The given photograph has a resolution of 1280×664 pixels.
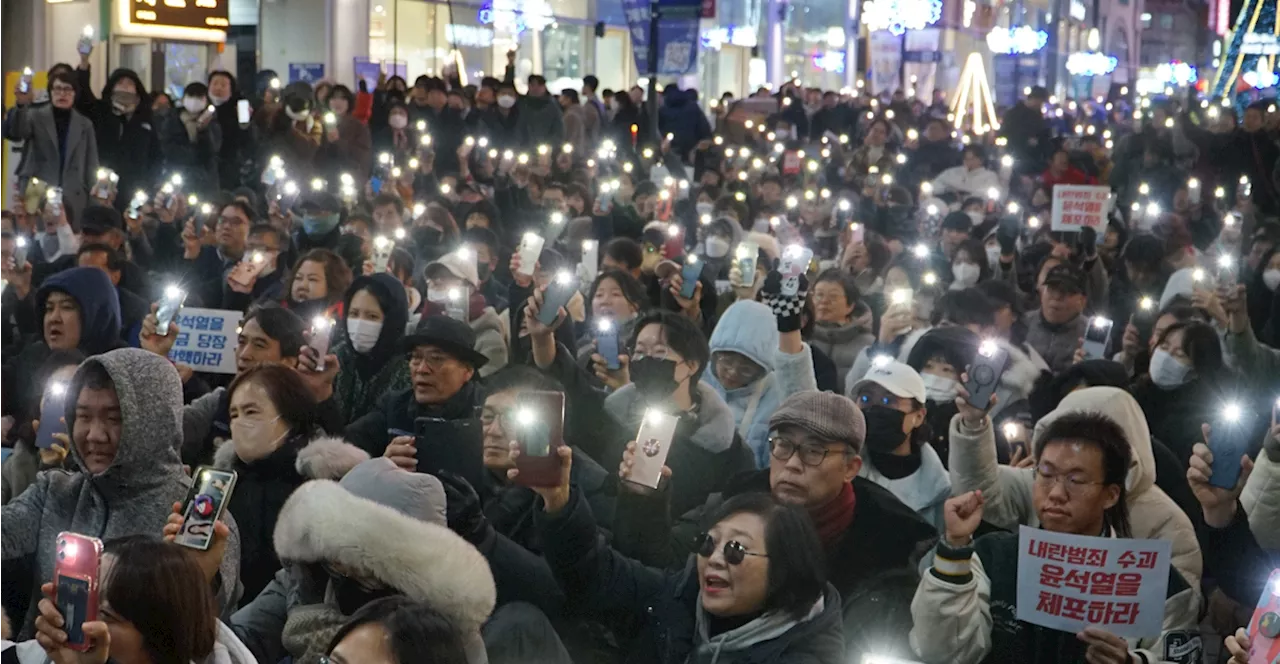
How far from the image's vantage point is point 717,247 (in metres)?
12.7

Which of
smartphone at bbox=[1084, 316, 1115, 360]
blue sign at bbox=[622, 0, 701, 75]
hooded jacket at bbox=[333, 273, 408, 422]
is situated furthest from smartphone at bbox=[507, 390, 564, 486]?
blue sign at bbox=[622, 0, 701, 75]

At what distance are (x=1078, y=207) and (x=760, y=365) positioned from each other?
6209 mm

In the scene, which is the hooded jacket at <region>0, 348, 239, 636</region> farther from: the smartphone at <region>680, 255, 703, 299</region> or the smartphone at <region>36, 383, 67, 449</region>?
the smartphone at <region>680, 255, 703, 299</region>

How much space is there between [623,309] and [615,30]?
1144 inches

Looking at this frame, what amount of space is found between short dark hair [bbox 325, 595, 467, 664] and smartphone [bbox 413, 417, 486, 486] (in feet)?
7.00

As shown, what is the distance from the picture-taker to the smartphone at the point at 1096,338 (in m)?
8.63

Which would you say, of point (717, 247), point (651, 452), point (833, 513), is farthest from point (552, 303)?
point (717, 247)

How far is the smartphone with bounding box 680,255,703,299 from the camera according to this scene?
31.2ft

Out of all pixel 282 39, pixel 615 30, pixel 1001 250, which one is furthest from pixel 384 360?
pixel 615 30

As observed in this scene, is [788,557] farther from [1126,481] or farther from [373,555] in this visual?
[1126,481]

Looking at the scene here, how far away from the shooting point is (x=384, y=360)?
297 inches

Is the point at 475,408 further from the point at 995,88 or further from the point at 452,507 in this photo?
the point at 995,88

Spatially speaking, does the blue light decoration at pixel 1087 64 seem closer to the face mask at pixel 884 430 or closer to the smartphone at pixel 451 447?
the face mask at pixel 884 430

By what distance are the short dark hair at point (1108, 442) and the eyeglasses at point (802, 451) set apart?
0.64 m
